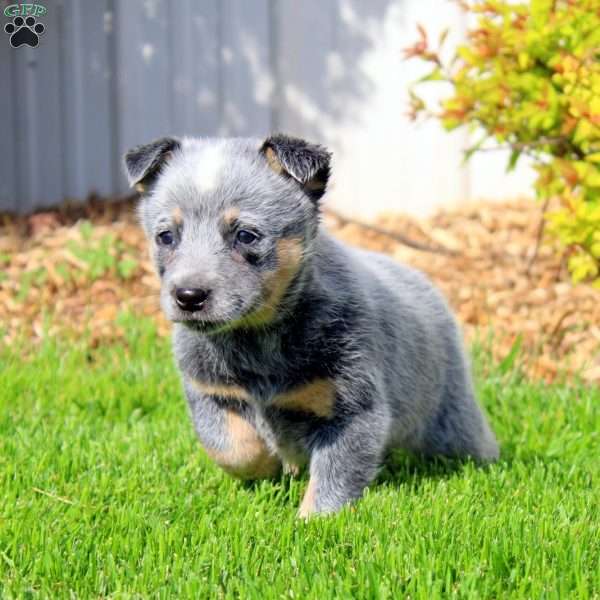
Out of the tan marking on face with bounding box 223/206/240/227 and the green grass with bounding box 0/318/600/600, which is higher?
the tan marking on face with bounding box 223/206/240/227

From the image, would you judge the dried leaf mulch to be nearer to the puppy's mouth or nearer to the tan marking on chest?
the tan marking on chest

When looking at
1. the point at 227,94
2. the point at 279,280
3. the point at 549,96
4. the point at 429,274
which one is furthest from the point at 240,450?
the point at 227,94

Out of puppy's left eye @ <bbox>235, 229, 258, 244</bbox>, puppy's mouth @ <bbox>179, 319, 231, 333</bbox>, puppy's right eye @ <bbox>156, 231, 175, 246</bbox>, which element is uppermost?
puppy's left eye @ <bbox>235, 229, 258, 244</bbox>

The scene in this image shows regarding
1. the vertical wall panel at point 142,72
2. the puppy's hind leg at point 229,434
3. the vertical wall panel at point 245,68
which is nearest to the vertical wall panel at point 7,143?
the vertical wall panel at point 142,72

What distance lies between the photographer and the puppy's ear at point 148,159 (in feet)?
12.2

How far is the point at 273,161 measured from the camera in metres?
3.69

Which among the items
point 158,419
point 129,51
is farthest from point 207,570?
point 129,51

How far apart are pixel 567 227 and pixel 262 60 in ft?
13.3

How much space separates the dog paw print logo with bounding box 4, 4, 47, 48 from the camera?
8.27 m

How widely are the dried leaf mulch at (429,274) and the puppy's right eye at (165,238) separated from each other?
8.75ft

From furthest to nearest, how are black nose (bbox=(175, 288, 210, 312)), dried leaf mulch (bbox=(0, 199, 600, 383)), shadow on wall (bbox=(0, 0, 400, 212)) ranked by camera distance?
shadow on wall (bbox=(0, 0, 400, 212)) < dried leaf mulch (bbox=(0, 199, 600, 383)) < black nose (bbox=(175, 288, 210, 312))

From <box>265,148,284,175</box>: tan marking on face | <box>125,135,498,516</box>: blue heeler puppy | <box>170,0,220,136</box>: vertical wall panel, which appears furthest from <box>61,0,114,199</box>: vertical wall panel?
<box>265,148,284,175</box>: tan marking on face

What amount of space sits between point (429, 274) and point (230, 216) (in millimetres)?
3584

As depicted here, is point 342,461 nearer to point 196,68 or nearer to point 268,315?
point 268,315
